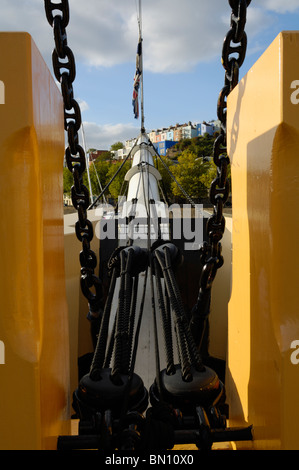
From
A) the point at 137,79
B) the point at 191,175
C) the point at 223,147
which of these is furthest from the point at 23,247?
the point at 191,175

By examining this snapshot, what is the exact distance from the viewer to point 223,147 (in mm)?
1515

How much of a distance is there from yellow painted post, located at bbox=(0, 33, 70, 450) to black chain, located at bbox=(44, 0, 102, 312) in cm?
34

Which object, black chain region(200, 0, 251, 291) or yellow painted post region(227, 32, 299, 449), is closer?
yellow painted post region(227, 32, 299, 449)

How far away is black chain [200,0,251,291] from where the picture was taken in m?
1.24

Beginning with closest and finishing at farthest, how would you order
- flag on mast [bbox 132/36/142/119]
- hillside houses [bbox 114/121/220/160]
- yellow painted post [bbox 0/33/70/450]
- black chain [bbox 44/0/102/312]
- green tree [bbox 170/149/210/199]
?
yellow painted post [bbox 0/33/70/450] < black chain [bbox 44/0/102/312] < flag on mast [bbox 132/36/142/119] < green tree [bbox 170/149/210/199] < hillside houses [bbox 114/121/220/160]

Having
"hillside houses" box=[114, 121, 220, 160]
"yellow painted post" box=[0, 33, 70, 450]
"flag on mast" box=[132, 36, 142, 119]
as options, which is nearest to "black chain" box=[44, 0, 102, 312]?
"yellow painted post" box=[0, 33, 70, 450]

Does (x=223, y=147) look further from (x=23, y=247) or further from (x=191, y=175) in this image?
(x=191, y=175)

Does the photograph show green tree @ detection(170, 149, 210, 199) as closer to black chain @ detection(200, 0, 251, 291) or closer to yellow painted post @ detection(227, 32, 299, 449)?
black chain @ detection(200, 0, 251, 291)

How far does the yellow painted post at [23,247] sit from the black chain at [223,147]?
70 centimetres

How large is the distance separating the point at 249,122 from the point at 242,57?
1.30 ft

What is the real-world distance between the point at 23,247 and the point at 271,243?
613 mm

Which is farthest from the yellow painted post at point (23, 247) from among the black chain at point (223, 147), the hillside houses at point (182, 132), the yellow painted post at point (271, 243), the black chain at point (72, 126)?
the hillside houses at point (182, 132)

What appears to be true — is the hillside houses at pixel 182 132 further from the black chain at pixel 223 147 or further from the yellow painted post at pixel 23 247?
the yellow painted post at pixel 23 247

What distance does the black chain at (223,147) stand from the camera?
124 centimetres
